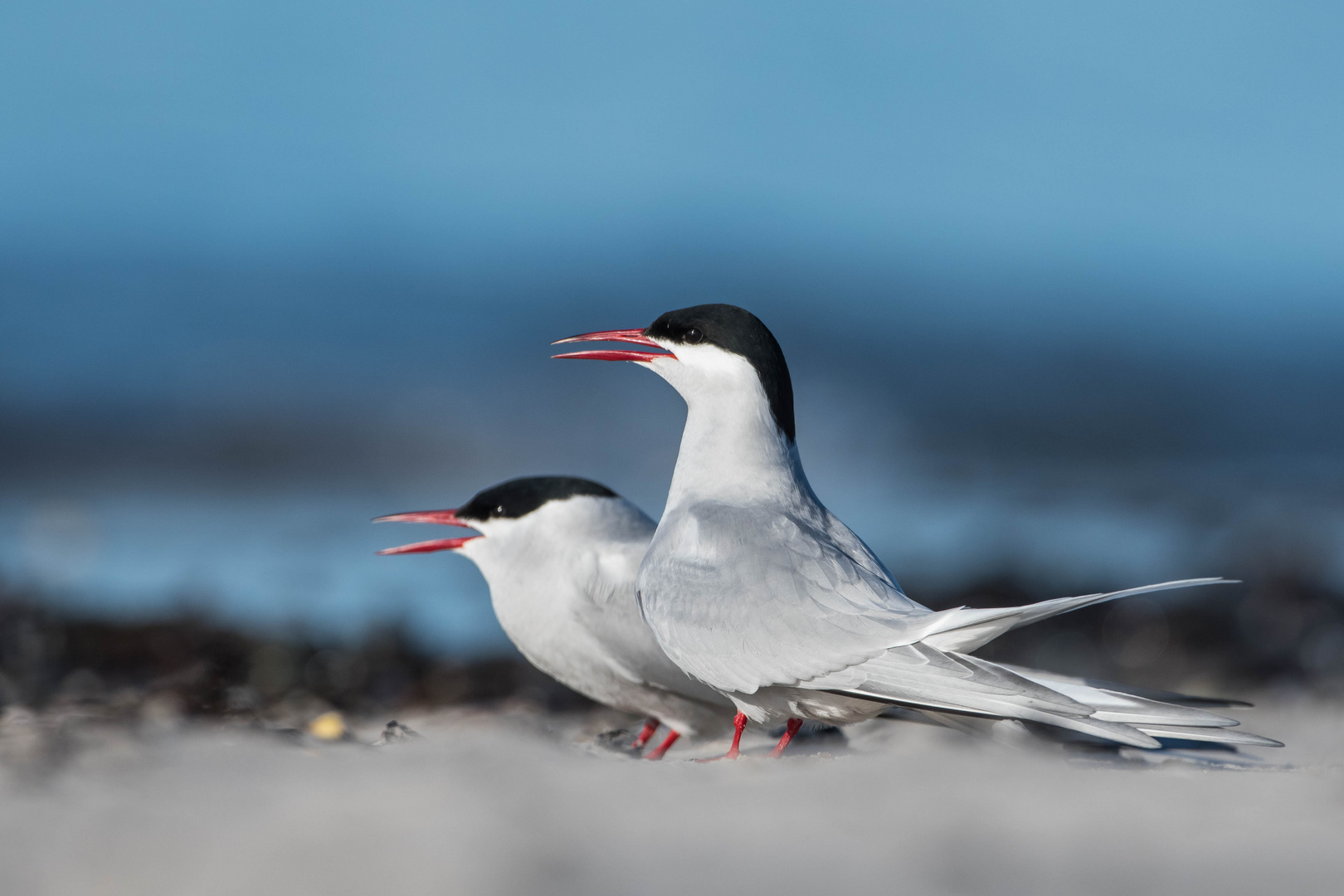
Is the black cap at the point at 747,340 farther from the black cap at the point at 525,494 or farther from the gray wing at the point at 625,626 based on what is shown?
the black cap at the point at 525,494

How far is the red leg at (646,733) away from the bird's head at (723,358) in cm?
127

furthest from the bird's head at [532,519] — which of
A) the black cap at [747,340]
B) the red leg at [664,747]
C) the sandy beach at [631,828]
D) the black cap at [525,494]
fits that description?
the sandy beach at [631,828]

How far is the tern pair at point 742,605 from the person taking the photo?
2537mm

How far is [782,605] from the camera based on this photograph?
2826 mm

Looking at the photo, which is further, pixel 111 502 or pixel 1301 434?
pixel 1301 434

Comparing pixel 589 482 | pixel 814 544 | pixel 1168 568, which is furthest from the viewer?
pixel 1168 568

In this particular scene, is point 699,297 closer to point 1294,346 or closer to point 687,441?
point 1294,346

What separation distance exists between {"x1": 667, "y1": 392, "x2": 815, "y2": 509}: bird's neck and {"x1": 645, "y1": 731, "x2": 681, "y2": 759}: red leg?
0.89 metres

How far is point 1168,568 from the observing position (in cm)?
679

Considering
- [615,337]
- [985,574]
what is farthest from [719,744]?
[985,574]

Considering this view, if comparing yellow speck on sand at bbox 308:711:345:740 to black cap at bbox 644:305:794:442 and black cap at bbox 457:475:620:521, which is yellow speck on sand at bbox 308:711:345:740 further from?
black cap at bbox 644:305:794:442

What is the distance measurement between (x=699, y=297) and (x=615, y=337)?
1617 centimetres

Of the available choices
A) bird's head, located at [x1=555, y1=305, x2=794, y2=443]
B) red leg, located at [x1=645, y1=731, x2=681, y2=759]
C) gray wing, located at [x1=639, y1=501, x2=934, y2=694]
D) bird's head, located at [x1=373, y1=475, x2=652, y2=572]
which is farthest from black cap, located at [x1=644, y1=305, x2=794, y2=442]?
red leg, located at [x1=645, y1=731, x2=681, y2=759]

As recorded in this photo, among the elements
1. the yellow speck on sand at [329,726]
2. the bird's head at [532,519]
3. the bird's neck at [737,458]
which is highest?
the bird's neck at [737,458]
